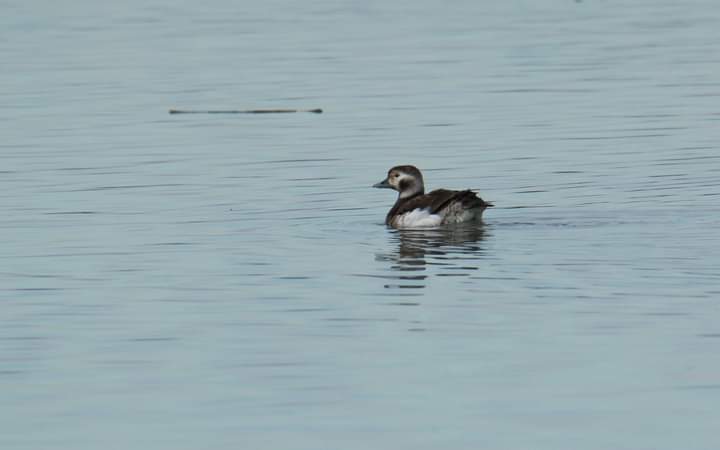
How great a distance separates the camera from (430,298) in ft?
49.1

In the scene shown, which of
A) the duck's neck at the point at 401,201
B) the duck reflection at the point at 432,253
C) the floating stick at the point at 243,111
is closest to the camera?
the duck reflection at the point at 432,253

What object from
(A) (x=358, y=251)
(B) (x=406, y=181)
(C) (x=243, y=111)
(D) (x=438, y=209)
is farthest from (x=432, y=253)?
(C) (x=243, y=111)

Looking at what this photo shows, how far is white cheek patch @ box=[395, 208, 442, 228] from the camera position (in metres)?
19.5

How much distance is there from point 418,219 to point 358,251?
1.79 meters

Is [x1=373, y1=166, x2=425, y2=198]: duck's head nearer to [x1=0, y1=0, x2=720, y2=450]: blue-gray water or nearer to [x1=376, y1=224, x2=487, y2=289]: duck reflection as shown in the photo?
[x1=0, y1=0, x2=720, y2=450]: blue-gray water

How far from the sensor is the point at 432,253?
17.8 metres

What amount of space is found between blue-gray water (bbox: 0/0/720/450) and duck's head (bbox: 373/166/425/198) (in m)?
0.42

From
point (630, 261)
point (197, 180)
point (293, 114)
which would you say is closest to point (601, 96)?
point (293, 114)

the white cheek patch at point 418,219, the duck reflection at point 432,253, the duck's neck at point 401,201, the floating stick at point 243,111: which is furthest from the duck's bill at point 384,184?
the floating stick at point 243,111

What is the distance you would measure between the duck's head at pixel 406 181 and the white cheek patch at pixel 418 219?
120 centimetres

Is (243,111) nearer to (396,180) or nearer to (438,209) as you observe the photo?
(396,180)

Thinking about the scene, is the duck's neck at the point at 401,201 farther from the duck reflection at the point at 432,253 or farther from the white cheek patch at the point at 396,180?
the duck reflection at the point at 432,253

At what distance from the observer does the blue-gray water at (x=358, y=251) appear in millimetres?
11305

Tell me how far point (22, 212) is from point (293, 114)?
950 centimetres
